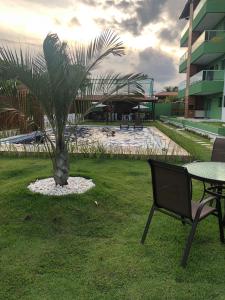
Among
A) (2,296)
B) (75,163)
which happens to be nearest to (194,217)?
(2,296)

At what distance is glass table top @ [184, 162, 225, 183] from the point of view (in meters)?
3.79

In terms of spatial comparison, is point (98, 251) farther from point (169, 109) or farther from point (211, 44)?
point (169, 109)

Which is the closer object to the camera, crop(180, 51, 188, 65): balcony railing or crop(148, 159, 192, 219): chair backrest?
crop(148, 159, 192, 219): chair backrest

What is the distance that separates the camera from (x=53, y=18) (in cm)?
507

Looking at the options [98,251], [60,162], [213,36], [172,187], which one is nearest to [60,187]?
[60,162]

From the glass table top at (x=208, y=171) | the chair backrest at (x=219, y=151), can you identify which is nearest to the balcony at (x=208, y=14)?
the chair backrest at (x=219, y=151)

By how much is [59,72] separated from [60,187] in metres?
1.87

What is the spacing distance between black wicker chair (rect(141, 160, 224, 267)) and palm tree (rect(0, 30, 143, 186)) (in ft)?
6.25

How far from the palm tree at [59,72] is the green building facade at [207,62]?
19.8m

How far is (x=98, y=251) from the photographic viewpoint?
339 centimetres

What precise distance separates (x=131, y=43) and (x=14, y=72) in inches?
83.9

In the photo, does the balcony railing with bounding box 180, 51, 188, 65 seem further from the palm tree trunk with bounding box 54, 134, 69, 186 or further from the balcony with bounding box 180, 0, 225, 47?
the palm tree trunk with bounding box 54, 134, 69, 186

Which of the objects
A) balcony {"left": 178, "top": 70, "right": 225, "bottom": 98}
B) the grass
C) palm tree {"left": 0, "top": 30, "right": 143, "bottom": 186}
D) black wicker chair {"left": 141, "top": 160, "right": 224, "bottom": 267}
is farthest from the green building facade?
black wicker chair {"left": 141, "top": 160, "right": 224, "bottom": 267}

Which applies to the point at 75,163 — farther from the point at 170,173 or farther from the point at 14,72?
the point at 170,173
